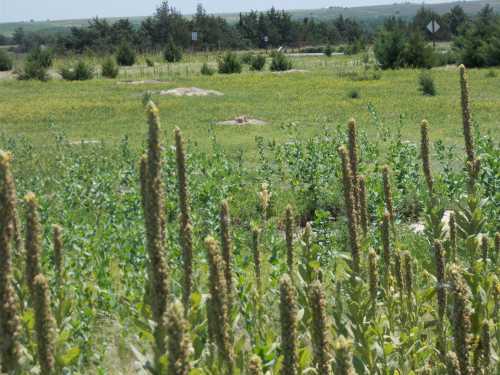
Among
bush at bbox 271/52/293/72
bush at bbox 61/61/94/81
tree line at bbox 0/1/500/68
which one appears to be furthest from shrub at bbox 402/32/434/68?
bush at bbox 61/61/94/81

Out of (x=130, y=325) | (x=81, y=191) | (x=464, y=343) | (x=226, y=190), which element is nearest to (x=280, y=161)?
(x=226, y=190)

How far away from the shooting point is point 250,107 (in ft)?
75.0

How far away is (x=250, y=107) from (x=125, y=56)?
25.9m

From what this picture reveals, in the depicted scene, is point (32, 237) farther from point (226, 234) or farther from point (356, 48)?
point (356, 48)

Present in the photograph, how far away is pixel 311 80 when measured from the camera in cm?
3088

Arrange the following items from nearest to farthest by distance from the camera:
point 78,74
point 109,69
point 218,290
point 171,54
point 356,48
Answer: point 218,290 → point 78,74 → point 109,69 → point 171,54 → point 356,48

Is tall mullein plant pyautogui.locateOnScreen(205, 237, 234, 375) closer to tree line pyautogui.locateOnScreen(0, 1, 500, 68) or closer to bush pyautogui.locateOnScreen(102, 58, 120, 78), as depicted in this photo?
tree line pyautogui.locateOnScreen(0, 1, 500, 68)

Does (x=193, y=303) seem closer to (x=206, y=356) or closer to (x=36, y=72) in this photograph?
(x=206, y=356)

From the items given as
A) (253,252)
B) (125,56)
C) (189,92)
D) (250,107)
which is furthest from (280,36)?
(253,252)

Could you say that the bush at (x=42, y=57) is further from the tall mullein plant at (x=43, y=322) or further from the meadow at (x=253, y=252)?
the tall mullein plant at (x=43, y=322)

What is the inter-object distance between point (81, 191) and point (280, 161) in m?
3.55

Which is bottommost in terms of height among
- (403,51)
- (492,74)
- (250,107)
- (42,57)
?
(250,107)

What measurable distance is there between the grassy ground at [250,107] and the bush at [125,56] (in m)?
13.4

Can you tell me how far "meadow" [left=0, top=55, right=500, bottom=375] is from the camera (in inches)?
76.0
